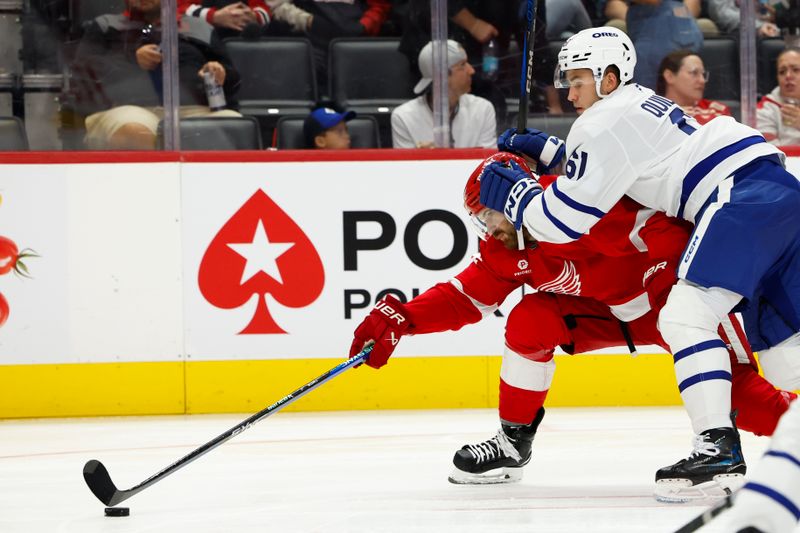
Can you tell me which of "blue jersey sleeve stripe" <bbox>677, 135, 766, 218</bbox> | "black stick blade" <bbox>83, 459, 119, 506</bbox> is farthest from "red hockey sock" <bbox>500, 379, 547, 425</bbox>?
"black stick blade" <bbox>83, 459, 119, 506</bbox>

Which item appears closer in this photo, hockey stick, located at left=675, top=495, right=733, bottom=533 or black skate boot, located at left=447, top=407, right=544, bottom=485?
hockey stick, located at left=675, top=495, right=733, bottom=533

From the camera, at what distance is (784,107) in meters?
5.10

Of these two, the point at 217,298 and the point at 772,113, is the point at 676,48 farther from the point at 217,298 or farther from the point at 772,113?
the point at 217,298

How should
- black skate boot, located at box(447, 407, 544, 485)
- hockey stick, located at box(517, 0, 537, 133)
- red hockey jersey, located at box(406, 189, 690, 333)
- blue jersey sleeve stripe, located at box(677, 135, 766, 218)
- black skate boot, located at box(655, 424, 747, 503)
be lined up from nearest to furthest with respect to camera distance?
1. black skate boot, located at box(655, 424, 747, 503)
2. blue jersey sleeve stripe, located at box(677, 135, 766, 218)
3. red hockey jersey, located at box(406, 189, 690, 333)
4. black skate boot, located at box(447, 407, 544, 485)
5. hockey stick, located at box(517, 0, 537, 133)

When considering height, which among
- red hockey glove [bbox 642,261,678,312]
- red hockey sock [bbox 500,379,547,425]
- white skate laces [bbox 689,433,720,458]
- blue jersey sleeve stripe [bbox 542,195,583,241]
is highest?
blue jersey sleeve stripe [bbox 542,195,583,241]

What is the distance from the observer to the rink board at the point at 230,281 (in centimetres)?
485

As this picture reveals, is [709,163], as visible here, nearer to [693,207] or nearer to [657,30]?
[693,207]

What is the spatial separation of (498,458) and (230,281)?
1813mm

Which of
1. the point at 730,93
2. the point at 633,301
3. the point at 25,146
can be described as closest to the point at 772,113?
the point at 730,93

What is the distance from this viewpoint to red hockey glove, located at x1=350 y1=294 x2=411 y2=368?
10.9 ft

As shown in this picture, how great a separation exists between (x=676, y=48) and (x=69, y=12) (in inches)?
91.2

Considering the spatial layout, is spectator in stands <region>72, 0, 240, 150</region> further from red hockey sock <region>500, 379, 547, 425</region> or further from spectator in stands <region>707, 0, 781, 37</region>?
red hockey sock <region>500, 379, 547, 425</region>

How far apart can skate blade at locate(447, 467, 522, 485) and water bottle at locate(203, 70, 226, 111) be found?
215cm

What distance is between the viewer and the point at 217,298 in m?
4.89
